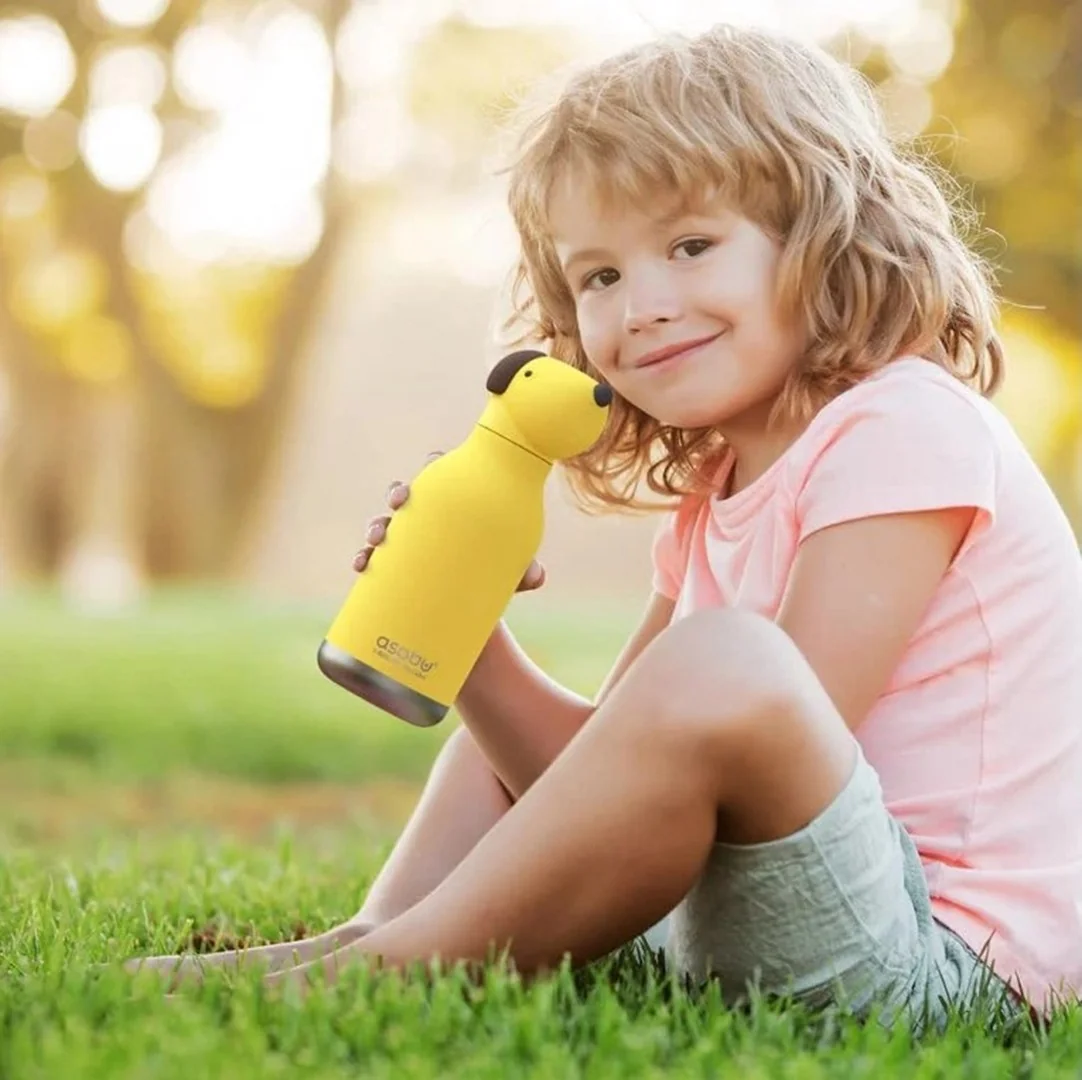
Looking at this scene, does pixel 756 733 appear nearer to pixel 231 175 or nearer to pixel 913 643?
pixel 913 643

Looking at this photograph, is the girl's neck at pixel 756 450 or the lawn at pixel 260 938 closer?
the lawn at pixel 260 938

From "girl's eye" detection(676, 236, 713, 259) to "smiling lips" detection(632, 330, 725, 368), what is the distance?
3.6 inches

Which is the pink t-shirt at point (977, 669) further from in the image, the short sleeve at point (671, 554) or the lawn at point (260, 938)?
the short sleeve at point (671, 554)

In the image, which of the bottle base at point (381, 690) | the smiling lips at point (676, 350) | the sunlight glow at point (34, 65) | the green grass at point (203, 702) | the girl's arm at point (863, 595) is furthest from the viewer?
the sunlight glow at point (34, 65)

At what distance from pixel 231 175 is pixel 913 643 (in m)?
9.83

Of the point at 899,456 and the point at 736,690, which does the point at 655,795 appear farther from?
the point at 899,456

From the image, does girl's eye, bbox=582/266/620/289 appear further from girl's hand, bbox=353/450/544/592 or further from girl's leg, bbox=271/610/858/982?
girl's leg, bbox=271/610/858/982

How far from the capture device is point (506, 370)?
1882mm

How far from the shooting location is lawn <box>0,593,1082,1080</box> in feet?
4.65

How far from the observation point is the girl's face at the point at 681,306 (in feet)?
6.31

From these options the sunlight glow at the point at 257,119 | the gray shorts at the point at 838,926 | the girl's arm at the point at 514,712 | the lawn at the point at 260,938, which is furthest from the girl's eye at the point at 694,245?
the sunlight glow at the point at 257,119

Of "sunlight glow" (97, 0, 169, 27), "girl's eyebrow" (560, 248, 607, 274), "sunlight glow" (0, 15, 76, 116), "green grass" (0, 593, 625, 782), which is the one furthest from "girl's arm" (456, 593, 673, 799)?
→ "sunlight glow" (97, 0, 169, 27)

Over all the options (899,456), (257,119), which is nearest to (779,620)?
(899,456)

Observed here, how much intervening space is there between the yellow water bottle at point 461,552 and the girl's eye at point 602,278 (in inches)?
6.6
